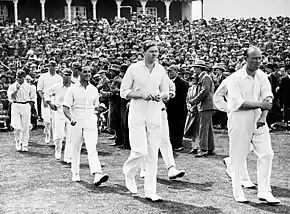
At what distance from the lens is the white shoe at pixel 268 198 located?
8.19 m

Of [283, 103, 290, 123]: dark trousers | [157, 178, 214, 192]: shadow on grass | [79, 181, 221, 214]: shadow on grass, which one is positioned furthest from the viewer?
[283, 103, 290, 123]: dark trousers

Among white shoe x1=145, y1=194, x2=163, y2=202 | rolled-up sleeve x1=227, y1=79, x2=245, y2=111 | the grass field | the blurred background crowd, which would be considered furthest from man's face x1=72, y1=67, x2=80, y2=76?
rolled-up sleeve x1=227, y1=79, x2=245, y2=111

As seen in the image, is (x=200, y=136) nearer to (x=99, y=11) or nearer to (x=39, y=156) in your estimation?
(x=39, y=156)

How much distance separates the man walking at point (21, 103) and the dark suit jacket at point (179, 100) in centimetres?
331

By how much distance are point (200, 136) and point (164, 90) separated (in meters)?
4.25

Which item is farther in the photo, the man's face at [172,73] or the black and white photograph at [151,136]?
the man's face at [172,73]

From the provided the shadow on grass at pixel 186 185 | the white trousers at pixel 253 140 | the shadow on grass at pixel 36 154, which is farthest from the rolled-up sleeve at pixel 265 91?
the shadow on grass at pixel 36 154

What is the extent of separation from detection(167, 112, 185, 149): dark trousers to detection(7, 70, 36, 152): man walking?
336 centimetres

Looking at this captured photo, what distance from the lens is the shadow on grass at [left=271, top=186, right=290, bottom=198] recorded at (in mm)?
8883

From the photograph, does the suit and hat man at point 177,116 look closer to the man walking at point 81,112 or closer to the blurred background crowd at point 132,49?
the blurred background crowd at point 132,49

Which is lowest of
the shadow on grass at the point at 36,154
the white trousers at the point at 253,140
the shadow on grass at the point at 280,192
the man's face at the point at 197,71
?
the shadow on grass at the point at 36,154

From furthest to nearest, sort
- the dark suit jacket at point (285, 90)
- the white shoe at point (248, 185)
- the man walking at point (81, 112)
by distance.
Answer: the dark suit jacket at point (285, 90) < the man walking at point (81, 112) < the white shoe at point (248, 185)

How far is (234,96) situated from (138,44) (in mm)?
19370

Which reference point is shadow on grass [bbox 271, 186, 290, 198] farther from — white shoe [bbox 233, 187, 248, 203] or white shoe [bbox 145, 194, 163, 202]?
white shoe [bbox 145, 194, 163, 202]
